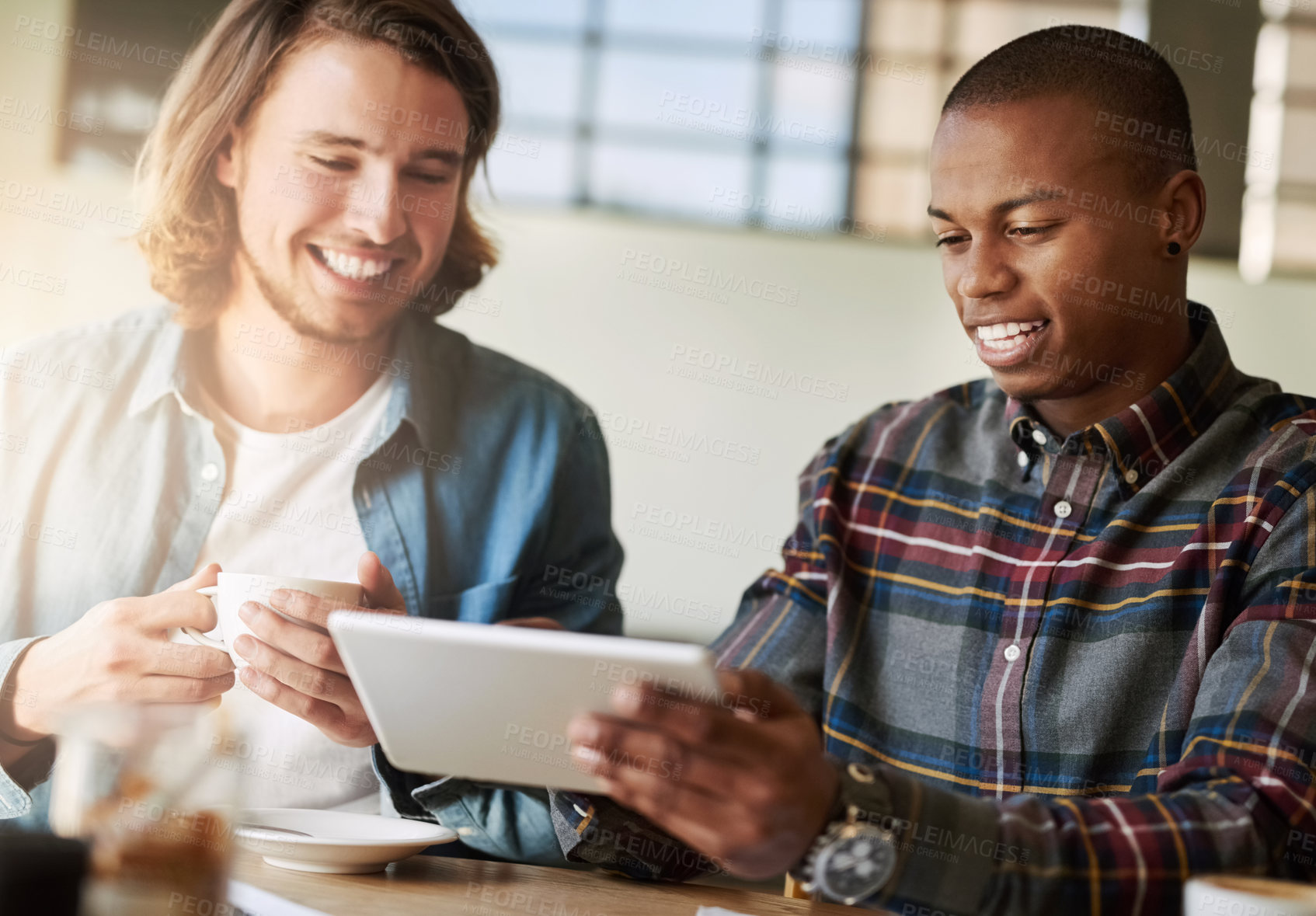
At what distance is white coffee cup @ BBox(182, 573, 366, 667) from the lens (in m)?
1.17

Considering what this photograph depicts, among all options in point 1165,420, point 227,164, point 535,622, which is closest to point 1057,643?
point 1165,420

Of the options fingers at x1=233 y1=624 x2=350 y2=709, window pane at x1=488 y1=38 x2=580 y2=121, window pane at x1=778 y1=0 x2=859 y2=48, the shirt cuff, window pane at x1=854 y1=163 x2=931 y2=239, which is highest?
window pane at x1=778 y1=0 x2=859 y2=48

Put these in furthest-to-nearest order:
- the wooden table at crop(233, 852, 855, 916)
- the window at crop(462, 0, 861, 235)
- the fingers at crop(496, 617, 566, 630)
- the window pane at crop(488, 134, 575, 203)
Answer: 1. the window at crop(462, 0, 861, 235)
2. the window pane at crop(488, 134, 575, 203)
3. the fingers at crop(496, 617, 566, 630)
4. the wooden table at crop(233, 852, 855, 916)

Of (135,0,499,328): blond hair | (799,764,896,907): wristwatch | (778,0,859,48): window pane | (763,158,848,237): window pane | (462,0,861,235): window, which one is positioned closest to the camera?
(799,764,896,907): wristwatch

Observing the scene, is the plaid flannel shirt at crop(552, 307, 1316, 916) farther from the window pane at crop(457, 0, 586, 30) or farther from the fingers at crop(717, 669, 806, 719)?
the window pane at crop(457, 0, 586, 30)

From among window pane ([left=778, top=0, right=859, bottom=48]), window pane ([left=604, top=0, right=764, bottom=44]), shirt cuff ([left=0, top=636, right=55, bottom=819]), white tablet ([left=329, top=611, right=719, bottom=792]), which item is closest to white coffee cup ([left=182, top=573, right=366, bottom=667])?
→ white tablet ([left=329, top=611, right=719, bottom=792])

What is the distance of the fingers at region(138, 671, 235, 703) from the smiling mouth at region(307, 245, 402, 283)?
0.66 metres

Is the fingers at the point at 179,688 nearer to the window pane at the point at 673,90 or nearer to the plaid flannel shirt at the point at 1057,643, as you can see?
the plaid flannel shirt at the point at 1057,643

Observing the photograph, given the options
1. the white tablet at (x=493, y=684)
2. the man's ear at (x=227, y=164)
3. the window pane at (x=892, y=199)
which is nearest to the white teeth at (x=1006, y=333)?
the white tablet at (x=493, y=684)

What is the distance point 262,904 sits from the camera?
3.13ft

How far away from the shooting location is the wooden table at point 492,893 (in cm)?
99

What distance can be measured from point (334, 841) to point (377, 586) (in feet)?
1.25

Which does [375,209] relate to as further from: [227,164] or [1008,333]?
[1008,333]

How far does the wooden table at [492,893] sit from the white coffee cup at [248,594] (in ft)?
0.77
